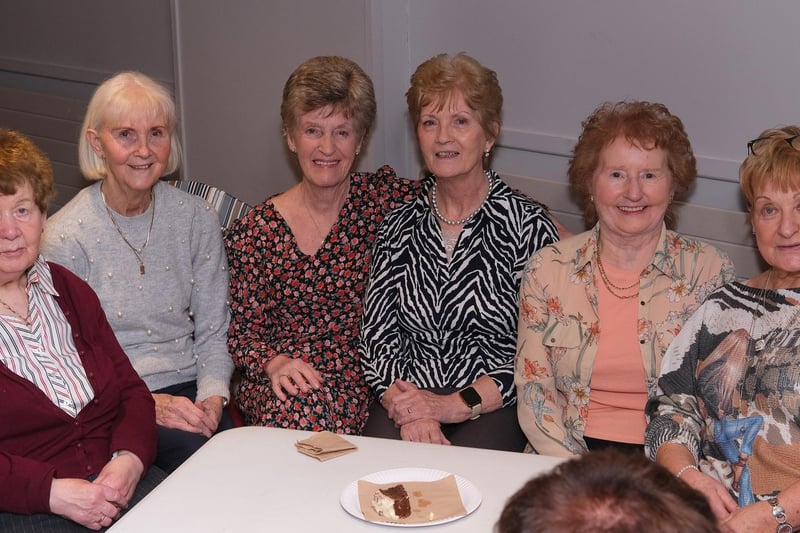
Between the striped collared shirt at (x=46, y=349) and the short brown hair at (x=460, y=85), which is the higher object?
the short brown hair at (x=460, y=85)

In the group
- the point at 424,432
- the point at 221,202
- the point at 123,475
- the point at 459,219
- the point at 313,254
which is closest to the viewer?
the point at 123,475

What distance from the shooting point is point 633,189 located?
2678 mm

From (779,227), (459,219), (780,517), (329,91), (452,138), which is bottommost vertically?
(780,517)

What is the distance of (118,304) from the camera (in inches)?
120

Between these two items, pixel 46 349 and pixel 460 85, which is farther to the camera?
pixel 460 85

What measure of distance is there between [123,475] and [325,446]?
0.61 m

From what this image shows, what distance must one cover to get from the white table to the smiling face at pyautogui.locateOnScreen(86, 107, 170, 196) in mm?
1098

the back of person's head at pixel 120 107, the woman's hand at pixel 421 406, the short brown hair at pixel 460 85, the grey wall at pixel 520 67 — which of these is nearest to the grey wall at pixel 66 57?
the grey wall at pixel 520 67

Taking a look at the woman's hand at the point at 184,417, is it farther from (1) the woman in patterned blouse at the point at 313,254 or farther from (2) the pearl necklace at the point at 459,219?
(2) the pearl necklace at the point at 459,219

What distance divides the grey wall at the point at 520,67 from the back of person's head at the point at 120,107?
0.85 m

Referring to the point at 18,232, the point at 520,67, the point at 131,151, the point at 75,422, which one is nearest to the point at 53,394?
the point at 75,422

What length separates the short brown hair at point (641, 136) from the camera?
2.71 metres

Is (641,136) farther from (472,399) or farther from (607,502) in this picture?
(607,502)

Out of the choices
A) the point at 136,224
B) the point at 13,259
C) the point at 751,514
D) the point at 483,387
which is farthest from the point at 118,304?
the point at 751,514
